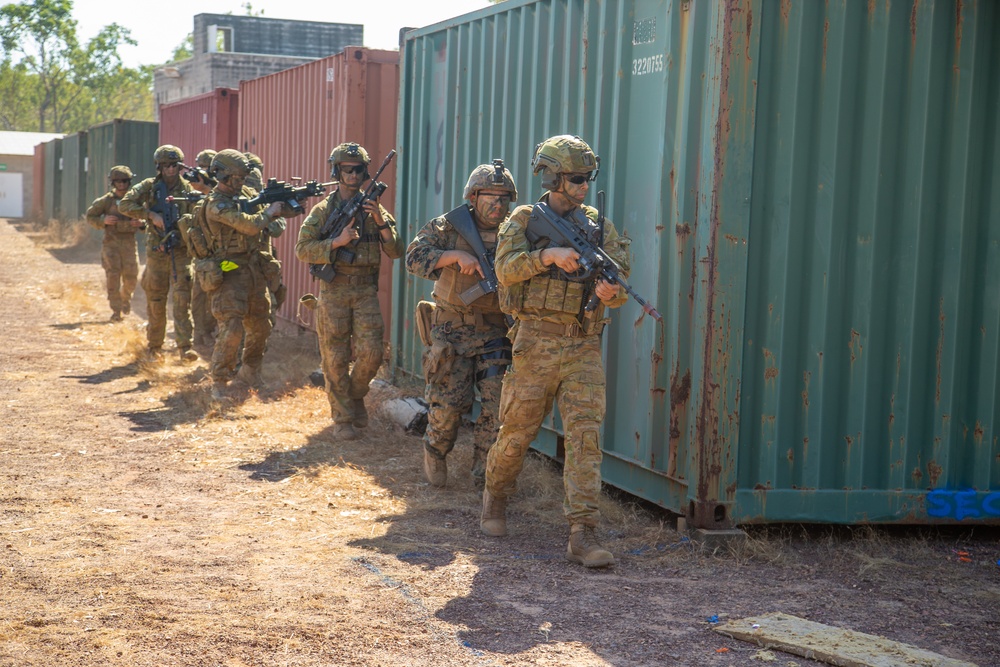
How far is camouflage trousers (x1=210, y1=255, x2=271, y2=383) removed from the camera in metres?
9.30

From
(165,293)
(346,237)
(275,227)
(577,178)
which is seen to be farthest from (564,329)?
(165,293)

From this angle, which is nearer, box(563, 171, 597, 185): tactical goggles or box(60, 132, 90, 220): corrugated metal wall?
box(563, 171, 597, 185): tactical goggles

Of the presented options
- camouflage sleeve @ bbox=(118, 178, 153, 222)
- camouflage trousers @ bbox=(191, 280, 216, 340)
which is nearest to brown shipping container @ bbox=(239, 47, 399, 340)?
camouflage trousers @ bbox=(191, 280, 216, 340)

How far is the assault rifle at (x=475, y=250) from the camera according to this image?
6.37 metres

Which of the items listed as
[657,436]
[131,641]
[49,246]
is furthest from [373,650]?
[49,246]

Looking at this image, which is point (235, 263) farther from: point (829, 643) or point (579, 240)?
point (829, 643)

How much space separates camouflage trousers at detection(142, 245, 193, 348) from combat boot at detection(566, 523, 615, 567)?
6714mm

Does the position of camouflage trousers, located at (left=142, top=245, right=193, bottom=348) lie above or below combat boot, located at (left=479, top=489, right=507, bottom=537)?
above

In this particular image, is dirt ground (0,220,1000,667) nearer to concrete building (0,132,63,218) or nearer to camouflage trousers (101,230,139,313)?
camouflage trousers (101,230,139,313)

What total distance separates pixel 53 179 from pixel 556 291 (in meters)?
31.8

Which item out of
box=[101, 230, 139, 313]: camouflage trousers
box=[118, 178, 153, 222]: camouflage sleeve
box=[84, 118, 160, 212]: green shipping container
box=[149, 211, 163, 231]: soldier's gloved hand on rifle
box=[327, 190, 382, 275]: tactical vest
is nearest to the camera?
box=[327, 190, 382, 275]: tactical vest

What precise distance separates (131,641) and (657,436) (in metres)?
2.82

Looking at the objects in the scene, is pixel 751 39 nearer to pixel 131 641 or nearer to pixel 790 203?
pixel 790 203

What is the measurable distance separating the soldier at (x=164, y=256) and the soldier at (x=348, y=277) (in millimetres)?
3511
